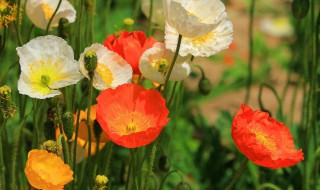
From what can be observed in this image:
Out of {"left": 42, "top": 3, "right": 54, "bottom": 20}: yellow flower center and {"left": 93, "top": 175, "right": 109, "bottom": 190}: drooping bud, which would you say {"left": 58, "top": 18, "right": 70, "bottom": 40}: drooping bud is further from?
{"left": 93, "top": 175, "right": 109, "bottom": 190}: drooping bud

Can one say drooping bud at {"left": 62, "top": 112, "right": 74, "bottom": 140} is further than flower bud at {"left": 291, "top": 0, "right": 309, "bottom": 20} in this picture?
No

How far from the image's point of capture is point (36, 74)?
106 centimetres

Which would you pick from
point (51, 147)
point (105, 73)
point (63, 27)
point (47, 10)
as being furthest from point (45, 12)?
point (51, 147)

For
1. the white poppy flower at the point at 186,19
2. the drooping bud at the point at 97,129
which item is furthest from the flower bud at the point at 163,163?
the white poppy flower at the point at 186,19

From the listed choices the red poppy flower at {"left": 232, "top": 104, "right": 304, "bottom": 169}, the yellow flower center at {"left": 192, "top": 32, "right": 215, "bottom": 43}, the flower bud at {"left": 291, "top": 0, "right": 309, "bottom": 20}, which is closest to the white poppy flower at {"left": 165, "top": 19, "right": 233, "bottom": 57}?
the yellow flower center at {"left": 192, "top": 32, "right": 215, "bottom": 43}

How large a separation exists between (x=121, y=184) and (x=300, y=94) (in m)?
1.92

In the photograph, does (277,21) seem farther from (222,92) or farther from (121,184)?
(121,184)

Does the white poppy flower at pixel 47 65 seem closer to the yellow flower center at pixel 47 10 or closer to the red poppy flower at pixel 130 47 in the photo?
the red poppy flower at pixel 130 47

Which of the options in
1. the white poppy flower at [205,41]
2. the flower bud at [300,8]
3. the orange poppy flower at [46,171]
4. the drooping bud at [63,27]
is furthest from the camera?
the flower bud at [300,8]

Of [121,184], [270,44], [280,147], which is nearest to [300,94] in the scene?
[270,44]

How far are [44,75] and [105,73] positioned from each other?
10 cm

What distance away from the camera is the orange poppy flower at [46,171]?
0.98m

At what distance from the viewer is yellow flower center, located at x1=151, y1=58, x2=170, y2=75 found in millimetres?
1090

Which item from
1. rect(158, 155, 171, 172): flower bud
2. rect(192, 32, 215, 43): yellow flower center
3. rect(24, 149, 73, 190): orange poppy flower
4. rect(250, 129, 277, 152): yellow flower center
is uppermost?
rect(192, 32, 215, 43): yellow flower center
